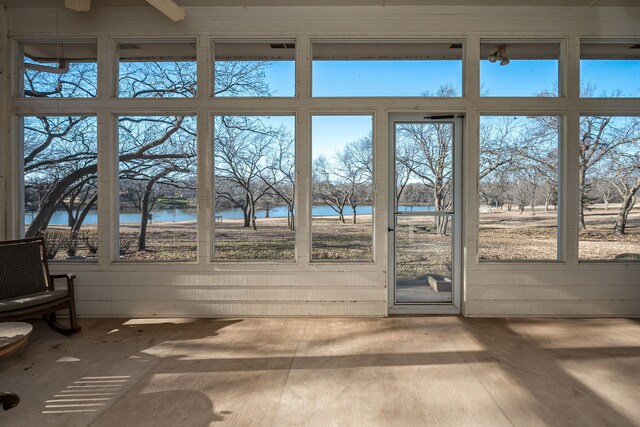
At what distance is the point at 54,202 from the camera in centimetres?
403

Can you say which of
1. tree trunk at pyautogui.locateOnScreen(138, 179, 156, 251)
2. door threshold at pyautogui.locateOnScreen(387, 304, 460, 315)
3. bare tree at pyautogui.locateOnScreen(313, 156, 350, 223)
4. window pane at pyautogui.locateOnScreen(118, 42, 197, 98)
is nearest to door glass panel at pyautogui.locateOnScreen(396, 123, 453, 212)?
bare tree at pyautogui.locateOnScreen(313, 156, 350, 223)

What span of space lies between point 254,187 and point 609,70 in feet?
14.2

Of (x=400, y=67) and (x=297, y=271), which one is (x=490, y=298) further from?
(x=400, y=67)

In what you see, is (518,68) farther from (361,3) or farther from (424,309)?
(424,309)

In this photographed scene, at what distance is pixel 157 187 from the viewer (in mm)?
4039

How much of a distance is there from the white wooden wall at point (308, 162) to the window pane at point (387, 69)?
12 centimetres

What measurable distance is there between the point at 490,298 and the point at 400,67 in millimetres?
2837

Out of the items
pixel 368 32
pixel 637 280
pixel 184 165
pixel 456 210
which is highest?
pixel 368 32

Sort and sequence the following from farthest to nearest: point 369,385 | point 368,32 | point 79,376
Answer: point 368,32 → point 79,376 → point 369,385

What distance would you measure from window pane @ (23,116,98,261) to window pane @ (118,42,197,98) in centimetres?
66

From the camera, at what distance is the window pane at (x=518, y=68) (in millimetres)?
3926

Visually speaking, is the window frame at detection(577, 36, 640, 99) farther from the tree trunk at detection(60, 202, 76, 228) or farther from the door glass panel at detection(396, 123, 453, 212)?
the tree trunk at detection(60, 202, 76, 228)

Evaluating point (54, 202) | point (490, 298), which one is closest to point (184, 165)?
point (54, 202)

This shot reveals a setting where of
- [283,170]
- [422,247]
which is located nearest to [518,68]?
[422,247]
